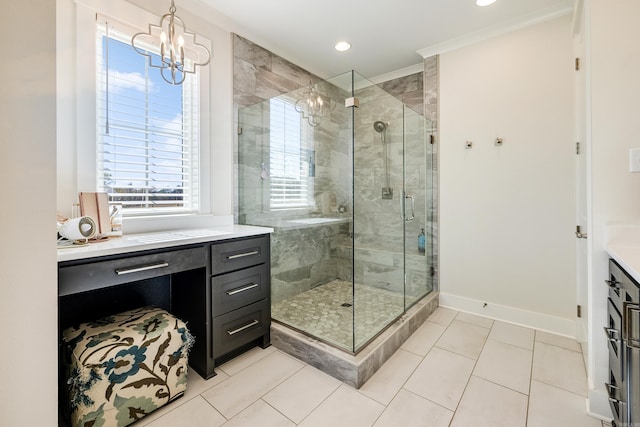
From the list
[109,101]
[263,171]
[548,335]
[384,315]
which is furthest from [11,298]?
[548,335]

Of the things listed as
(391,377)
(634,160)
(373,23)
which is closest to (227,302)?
(391,377)

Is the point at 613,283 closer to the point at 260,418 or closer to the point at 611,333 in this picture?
the point at 611,333

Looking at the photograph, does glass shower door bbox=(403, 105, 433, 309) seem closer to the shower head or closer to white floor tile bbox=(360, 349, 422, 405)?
the shower head

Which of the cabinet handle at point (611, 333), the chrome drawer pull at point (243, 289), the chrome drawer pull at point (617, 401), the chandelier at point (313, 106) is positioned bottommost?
the chrome drawer pull at point (617, 401)

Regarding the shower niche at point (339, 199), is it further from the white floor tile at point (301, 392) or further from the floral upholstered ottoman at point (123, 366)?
the floral upholstered ottoman at point (123, 366)

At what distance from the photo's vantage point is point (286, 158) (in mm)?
2740

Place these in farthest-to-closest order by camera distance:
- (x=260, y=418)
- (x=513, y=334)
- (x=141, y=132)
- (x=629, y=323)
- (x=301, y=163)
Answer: (x=301, y=163)
(x=513, y=334)
(x=141, y=132)
(x=260, y=418)
(x=629, y=323)

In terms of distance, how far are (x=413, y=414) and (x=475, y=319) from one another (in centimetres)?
150

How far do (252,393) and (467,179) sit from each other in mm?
2518

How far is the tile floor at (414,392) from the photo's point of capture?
1436mm

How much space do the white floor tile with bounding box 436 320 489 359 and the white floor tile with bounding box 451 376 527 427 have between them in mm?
360

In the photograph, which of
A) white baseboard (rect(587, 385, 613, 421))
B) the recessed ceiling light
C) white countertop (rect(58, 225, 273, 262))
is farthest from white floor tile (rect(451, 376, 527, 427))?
the recessed ceiling light

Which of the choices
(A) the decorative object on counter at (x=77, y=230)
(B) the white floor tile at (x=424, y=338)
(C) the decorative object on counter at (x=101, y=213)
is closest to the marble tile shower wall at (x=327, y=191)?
(B) the white floor tile at (x=424, y=338)

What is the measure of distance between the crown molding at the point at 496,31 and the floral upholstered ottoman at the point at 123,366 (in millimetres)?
3249
